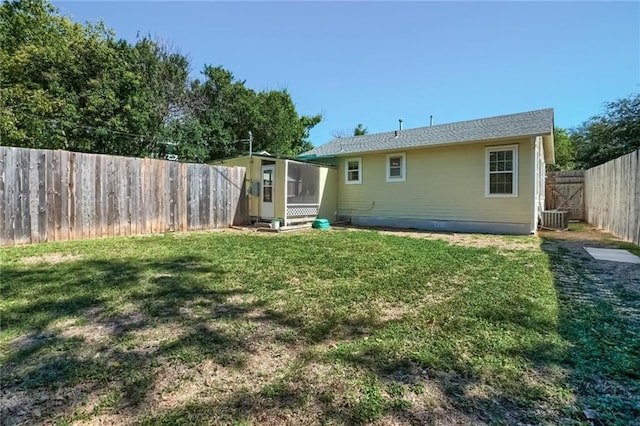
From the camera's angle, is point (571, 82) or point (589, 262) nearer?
point (589, 262)

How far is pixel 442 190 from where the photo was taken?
10773 mm

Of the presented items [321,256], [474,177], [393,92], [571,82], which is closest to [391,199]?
[474,177]

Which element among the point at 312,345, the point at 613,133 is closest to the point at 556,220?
the point at 312,345

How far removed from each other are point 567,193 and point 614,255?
33.0 ft

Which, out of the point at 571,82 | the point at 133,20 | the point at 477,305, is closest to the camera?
the point at 477,305

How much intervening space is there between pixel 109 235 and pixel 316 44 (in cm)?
1075

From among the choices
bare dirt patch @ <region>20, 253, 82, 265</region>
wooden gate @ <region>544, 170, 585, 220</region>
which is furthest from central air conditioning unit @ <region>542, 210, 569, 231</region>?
bare dirt patch @ <region>20, 253, 82, 265</region>

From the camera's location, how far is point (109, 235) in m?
7.91

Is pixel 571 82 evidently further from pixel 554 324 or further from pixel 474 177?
pixel 554 324

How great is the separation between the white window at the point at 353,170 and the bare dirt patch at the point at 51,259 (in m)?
9.22

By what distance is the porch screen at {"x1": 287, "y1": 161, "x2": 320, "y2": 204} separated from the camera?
11.0m

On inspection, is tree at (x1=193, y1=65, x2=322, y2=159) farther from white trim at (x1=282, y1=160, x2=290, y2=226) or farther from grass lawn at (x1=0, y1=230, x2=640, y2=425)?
grass lawn at (x1=0, y1=230, x2=640, y2=425)

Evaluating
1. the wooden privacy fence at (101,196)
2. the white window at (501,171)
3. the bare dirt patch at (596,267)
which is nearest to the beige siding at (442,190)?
the white window at (501,171)

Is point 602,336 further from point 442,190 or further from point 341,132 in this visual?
point 341,132
